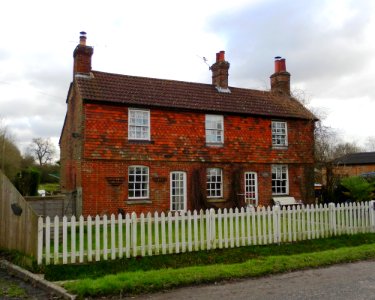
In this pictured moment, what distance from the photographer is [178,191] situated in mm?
18391

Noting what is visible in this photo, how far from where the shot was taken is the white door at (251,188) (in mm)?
19944

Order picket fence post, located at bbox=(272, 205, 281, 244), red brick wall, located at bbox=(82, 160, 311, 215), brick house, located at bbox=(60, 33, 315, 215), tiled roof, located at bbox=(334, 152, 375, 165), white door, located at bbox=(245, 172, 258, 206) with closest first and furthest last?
picket fence post, located at bbox=(272, 205, 281, 244) < red brick wall, located at bbox=(82, 160, 311, 215) < brick house, located at bbox=(60, 33, 315, 215) < white door, located at bbox=(245, 172, 258, 206) < tiled roof, located at bbox=(334, 152, 375, 165)

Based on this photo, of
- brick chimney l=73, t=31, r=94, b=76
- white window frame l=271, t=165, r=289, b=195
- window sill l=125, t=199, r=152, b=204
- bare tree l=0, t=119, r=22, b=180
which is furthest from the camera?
bare tree l=0, t=119, r=22, b=180

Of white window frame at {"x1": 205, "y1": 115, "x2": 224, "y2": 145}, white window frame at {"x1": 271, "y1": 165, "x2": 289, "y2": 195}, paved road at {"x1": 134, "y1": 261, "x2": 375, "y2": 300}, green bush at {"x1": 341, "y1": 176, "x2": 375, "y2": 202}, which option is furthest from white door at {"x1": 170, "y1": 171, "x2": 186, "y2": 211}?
paved road at {"x1": 134, "y1": 261, "x2": 375, "y2": 300}

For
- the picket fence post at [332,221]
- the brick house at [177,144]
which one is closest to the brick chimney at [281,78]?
the brick house at [177,144]

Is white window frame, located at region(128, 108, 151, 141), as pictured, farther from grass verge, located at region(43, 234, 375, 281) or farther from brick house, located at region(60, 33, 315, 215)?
grass verge, located at region(43, 234, 375, 281)

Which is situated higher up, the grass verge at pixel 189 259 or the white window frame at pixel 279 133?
the white window frame at pixel 279 133

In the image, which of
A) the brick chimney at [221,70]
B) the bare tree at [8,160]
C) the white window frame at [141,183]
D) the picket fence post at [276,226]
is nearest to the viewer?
the picket fence post at [276,226]

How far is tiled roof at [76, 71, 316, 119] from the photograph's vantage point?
1775 cm

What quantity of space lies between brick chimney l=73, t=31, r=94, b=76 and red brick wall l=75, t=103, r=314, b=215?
263cm

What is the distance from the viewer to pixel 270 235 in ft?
35.7

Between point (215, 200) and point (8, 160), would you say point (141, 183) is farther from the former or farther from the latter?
point (8, 160)

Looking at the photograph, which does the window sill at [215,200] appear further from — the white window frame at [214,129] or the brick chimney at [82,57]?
the brick chimney at [82,57]

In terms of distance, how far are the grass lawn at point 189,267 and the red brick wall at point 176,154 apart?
8.01 metres
